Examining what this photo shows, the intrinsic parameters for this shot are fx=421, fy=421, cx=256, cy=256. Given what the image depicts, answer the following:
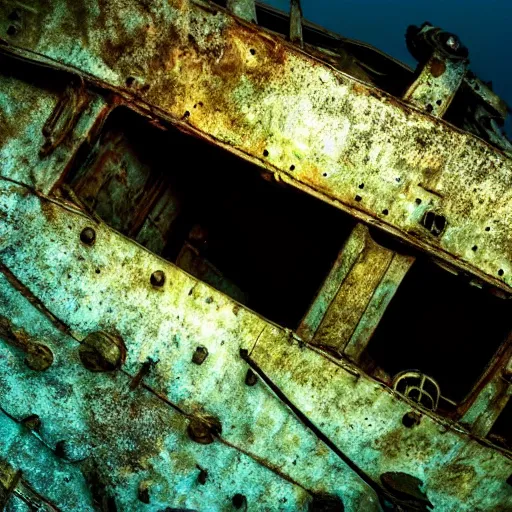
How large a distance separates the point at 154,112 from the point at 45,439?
7.03ft

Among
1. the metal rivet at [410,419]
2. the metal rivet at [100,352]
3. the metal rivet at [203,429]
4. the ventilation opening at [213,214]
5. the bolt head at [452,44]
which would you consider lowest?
the metal rivet at [203,429]

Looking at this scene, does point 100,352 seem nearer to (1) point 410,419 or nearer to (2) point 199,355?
(2) point 199,355

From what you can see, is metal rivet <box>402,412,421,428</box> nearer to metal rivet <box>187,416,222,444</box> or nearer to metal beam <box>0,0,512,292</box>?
metal beam <box>0,0,512,292</box>

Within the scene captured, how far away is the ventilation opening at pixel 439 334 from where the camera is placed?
388cm

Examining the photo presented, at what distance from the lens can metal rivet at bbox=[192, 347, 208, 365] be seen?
2650 mm

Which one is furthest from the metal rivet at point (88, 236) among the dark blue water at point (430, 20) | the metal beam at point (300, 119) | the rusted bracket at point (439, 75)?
the dark blue water at point (430, 20)

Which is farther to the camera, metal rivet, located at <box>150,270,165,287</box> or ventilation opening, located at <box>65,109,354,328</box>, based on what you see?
ventilation opening, located at <box>65,109,354,328</box>

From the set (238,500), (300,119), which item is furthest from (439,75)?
(238,500)

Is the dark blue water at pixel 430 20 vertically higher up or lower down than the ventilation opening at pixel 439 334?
higher up

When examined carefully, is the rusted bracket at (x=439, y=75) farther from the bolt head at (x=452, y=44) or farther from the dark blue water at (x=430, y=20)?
the dark blue water at (x=430, y=20)

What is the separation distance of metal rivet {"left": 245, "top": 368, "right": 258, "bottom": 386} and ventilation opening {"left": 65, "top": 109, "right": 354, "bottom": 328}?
0.89 metres

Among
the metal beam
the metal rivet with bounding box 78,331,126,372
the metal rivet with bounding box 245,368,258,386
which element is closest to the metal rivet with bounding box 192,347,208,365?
the metal rivet with bounding box 245,368,258,386

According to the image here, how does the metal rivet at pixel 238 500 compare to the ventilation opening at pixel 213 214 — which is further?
the ventilation opening at pixel 213 214

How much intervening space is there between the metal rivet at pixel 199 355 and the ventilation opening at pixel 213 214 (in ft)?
3.41
